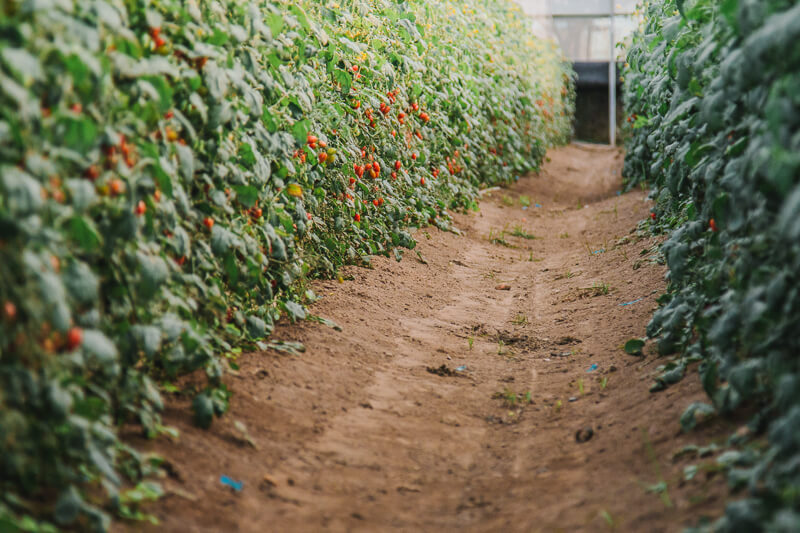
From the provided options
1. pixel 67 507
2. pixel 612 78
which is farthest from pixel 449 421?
pixel 612 78

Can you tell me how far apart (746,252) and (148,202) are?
6.14 feet

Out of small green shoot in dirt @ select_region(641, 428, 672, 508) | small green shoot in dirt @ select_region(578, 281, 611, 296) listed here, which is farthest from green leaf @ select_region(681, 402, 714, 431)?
small green shoot in dirt @ select_region(578, 281, 611, 296)

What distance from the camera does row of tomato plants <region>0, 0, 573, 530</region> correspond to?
1.90 metres

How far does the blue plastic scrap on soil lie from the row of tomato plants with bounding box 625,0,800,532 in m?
1.39

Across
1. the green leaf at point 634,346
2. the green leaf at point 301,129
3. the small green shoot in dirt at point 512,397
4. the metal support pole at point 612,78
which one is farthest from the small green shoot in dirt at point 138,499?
the metal support pole at point 612,78

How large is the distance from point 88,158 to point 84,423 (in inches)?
28.7

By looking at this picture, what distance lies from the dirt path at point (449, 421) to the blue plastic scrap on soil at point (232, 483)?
0.06 feet

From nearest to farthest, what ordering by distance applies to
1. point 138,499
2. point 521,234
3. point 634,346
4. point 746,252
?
point 138,499
point 746,252
point 634,346
point 521,234

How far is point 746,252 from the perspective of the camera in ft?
7.73

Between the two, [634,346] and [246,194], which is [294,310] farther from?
[634,346]

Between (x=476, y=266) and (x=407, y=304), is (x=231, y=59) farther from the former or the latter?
(x=476, y=266)

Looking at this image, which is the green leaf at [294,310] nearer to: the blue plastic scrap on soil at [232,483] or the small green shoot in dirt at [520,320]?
the blue plastic scrap on soil at [232,483]

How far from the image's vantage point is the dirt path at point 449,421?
237 cm

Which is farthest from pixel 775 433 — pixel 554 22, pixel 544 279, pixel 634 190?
pixel 554 22
